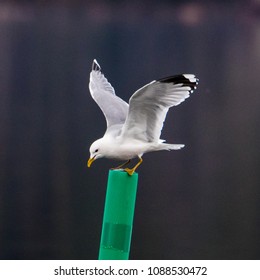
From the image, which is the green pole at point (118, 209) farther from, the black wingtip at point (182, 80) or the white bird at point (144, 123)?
the black wingtip at point (182, 80)

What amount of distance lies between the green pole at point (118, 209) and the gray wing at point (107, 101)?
34 cm

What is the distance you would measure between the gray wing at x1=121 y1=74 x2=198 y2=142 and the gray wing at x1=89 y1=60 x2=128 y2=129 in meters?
0.12

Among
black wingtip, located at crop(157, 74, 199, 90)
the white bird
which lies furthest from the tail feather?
black wingtip, located at crop(157, 74, 199, 90)

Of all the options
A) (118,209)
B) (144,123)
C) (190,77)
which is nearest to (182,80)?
(190,77)

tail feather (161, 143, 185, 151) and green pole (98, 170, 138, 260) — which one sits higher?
tail feather (161, 143, 185, 151)

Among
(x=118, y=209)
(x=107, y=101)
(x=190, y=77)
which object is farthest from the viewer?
(x=107, y=101)

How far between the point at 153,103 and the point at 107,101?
0.29m

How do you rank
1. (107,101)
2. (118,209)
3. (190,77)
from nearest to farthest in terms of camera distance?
(118,209)
(190,77)
(107,101)

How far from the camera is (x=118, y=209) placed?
58.5 inches

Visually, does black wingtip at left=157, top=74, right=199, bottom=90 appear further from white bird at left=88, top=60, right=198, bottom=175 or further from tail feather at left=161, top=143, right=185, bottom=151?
tail feather at left=161, top=143, right=185, bottom=151

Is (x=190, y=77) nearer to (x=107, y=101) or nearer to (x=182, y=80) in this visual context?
(x=182, y=80)

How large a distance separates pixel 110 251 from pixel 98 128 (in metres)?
1.14

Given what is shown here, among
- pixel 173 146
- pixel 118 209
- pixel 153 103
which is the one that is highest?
pixel 153 103

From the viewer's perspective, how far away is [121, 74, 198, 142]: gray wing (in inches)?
64.3
